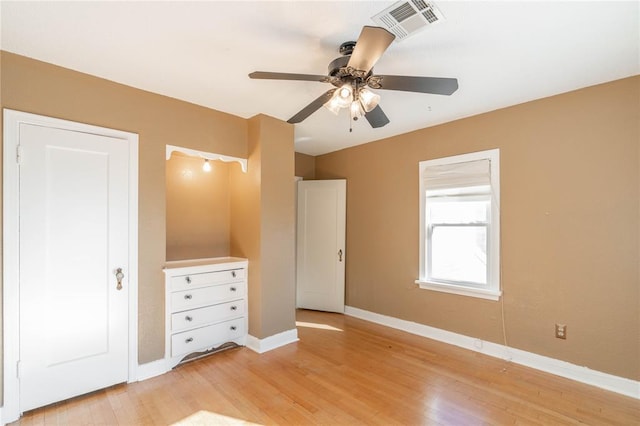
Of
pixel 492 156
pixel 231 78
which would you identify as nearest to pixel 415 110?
pixel 492 156

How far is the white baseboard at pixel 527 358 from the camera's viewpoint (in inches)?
95.2

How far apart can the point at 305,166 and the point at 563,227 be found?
3.52 metres

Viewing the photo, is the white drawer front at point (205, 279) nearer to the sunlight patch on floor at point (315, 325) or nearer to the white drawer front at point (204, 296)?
the white drawer front at point (204, 296)

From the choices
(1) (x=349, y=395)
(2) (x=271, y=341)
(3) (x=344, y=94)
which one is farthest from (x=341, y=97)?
(2) (x=271, y=341)

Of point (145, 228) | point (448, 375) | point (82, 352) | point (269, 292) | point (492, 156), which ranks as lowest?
point (448, 375)

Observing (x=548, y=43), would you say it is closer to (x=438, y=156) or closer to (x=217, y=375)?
(x=438, y=156)

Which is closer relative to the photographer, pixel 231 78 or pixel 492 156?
pixel 231 78

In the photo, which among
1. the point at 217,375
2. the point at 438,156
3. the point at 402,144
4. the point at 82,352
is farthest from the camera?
the point at 402,144

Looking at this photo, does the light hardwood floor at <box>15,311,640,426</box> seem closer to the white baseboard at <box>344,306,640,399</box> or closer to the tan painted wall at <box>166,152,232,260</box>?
the white baseboard at <box>344,306,640,399</box>

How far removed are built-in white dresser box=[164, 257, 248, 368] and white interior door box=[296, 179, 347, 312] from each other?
1.56 meters

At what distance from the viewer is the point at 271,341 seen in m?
Result: 3.28

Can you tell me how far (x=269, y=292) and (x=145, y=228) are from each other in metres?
1.41

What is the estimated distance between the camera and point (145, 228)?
2.71 metres

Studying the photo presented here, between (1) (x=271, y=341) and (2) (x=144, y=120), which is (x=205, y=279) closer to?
(1) (x=271, y=341)
